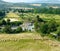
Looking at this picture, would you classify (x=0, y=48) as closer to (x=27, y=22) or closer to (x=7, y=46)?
(x=7, y=46)

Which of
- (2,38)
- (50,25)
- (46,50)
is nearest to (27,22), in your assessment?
(50,25)

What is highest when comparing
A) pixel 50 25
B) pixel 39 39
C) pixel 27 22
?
pixel 39 39

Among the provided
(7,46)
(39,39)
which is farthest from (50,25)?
(7,46)

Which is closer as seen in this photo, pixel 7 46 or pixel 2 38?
pixel 7 46

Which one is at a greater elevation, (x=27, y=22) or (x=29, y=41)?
(x=29, y=41)

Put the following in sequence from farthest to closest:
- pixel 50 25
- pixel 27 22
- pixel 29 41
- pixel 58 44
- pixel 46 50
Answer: pixel 27 22, pixel 50 25, pixel 29 41, pixel 58 44, pixel 46 50

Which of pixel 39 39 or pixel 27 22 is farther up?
pixel 39 39

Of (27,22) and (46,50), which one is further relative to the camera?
(27,22)

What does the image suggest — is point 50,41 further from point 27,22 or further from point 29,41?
point 27,22

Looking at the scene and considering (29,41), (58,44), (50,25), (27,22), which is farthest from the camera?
(27,22)
